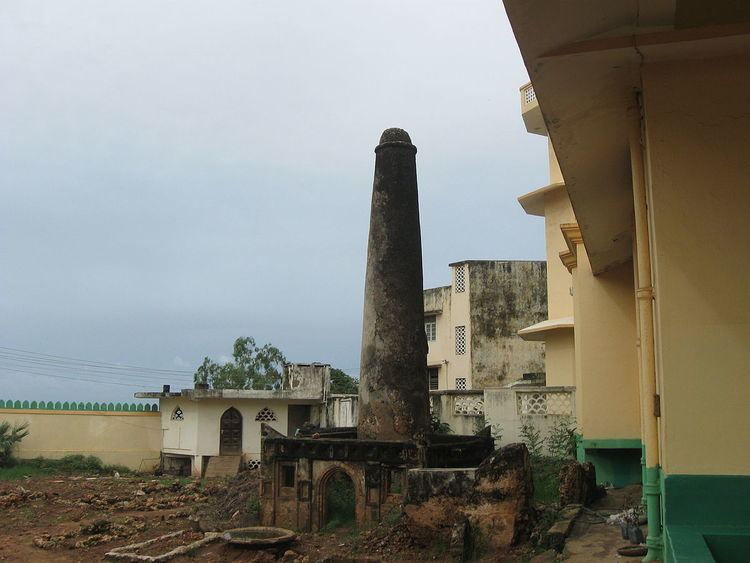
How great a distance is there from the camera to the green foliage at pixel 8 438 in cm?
2314

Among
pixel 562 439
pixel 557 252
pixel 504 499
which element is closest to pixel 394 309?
pixel 562 439

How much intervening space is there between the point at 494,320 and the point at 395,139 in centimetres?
1951

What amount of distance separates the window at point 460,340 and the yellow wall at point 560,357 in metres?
12.9

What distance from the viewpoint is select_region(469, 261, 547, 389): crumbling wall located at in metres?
33.0

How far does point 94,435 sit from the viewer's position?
82.0ft

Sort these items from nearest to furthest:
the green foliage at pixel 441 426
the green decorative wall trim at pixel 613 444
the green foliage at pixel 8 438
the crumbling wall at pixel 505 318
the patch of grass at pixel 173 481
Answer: the green decorative wall trim at pixel 613 444 < the green foliage at pixel 441 426 < the patch of grass at pixel 173 481 < the green foliage at pixel 8 438 < the crumbling wall at pixel 505 318

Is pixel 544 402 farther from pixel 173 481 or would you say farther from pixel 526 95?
pixel 173 481

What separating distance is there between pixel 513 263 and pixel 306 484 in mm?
22369

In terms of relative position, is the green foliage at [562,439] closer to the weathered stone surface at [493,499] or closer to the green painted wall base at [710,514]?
the weathered stone surface at [493,499]

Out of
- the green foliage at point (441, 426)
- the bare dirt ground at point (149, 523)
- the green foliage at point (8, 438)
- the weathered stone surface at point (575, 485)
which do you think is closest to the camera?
the weathered stone surface at point (575, 485)

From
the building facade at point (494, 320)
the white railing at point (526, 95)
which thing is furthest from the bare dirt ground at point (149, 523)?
the building facade at point (494, 320)

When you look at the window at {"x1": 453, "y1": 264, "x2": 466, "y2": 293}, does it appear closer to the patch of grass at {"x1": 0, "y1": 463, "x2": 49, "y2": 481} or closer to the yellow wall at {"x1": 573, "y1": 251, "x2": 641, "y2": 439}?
the patch of grass at {"x1": 0, "y1": 463, "x2": 49, "y2": 481}

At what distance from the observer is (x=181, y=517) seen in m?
16.0

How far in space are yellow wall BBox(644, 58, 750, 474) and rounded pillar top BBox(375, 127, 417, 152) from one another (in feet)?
34.6
